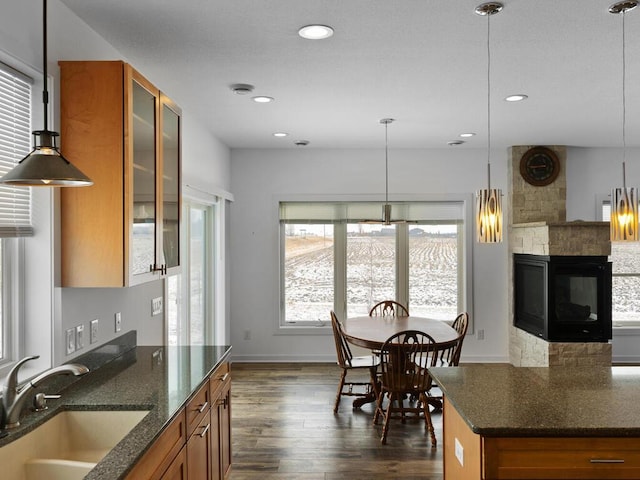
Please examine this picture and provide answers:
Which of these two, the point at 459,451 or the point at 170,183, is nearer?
the point at 459,451

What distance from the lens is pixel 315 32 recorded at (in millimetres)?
2725

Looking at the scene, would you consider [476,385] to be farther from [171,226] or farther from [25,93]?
[25,93]

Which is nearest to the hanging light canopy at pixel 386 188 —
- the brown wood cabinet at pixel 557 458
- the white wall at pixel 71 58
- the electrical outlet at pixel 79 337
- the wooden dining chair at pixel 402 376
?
the wooden dining chair at pixel 402 376

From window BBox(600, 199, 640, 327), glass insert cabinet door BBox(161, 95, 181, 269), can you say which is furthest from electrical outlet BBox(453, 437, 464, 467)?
window BBox(600, 199, 640, 327)

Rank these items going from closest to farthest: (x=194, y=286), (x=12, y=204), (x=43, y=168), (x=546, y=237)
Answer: (x=43, y=168) < (x=12, y=204) < (x=194, y=286) < (x=546, y=237)

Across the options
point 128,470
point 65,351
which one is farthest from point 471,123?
point 128,470

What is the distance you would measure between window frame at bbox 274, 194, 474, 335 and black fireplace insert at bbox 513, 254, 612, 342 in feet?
3.22

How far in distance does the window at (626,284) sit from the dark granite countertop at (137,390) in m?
5.24

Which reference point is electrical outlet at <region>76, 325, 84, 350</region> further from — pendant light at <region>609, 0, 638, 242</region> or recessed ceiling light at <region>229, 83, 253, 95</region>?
pendant light at <region>609, 0, 638, 242</region>

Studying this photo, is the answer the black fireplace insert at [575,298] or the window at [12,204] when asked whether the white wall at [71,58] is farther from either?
the black fireplace insert at [575,298]

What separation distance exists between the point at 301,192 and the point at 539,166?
280 cm

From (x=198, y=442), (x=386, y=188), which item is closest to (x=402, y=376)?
(x=198, y=442)

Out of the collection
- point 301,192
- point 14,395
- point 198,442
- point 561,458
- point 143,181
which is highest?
point 301,192

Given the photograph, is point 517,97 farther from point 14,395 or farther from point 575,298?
point 14,395
